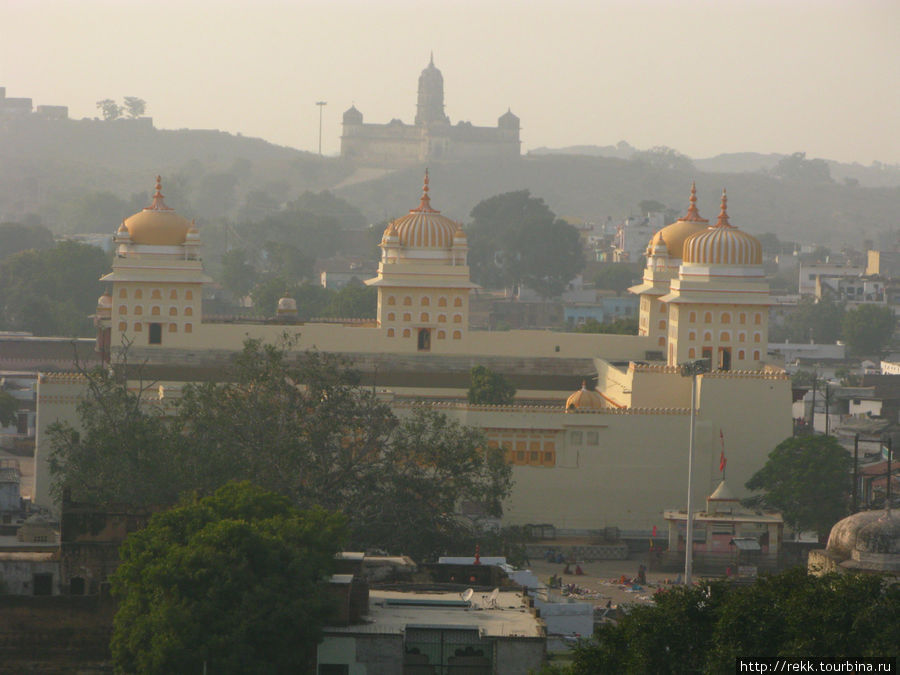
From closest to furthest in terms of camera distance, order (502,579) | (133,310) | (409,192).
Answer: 1. (502,579)
2. (133,310)
3. (409,192)

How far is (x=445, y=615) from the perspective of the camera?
2580 centimetres

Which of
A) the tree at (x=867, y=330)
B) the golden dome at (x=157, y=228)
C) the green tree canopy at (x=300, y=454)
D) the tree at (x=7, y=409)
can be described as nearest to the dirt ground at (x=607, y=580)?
the green tree canopy at (x=300, y=454)

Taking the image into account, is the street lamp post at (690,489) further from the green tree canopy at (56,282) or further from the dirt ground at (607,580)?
the green tree canopy at (56,282)

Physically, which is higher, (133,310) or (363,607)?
(133,310)

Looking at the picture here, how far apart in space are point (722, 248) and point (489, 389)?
572cm

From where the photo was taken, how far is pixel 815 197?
188 m

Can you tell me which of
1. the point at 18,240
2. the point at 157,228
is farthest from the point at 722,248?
the point at 18,240

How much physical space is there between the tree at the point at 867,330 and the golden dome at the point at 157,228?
39.9 meters

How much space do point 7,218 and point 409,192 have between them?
3235 centimetres

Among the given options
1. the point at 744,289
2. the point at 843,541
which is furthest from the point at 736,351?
the point at 843,541

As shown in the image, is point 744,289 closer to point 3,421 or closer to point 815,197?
point 3,421

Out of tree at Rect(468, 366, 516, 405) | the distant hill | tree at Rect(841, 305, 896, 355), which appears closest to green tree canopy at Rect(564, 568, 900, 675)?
tree at Rect(468, 366, 516, 405)

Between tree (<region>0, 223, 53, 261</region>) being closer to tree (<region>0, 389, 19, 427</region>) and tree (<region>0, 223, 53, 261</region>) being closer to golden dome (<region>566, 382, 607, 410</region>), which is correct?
tree (<region>0, 389, 19, 427</region>)

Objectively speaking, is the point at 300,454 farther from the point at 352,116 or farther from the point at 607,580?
the point at 352,116
